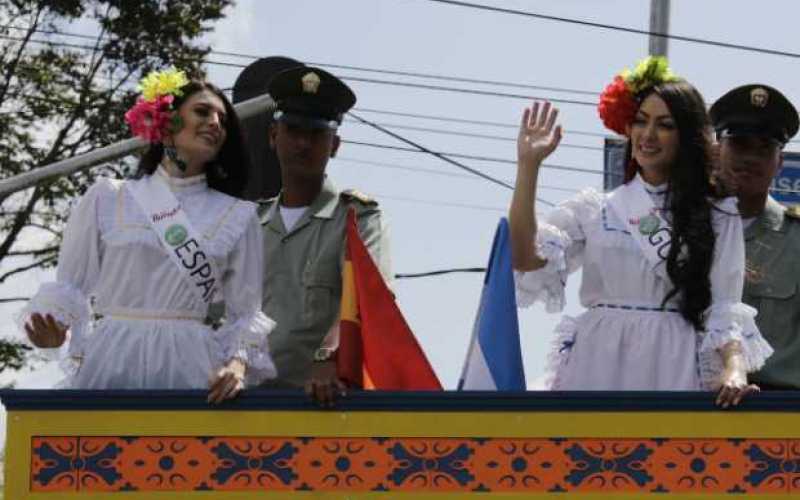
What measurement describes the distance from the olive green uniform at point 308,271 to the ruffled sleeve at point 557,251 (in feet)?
1.80

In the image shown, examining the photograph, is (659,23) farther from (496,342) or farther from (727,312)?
(727,312)

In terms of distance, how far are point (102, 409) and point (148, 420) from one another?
0.49ft

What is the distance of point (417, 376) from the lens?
7.22m

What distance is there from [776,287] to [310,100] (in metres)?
1.85

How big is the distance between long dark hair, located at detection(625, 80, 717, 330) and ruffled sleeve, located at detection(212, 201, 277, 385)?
1.36 metres

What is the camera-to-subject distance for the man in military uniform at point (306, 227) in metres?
7.55

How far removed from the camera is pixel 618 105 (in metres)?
7.31

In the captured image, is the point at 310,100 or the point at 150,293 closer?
the point at 150,293

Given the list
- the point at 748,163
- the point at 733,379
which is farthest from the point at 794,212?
the point at 733,379

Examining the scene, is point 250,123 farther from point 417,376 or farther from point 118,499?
point 118,499

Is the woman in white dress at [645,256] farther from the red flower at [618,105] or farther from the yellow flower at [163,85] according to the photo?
the yellow flower at [163,85]

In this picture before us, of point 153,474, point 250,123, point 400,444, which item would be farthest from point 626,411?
point 250,123

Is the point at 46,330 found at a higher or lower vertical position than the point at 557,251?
lower

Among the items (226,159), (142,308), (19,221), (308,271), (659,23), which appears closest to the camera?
(142,308)
